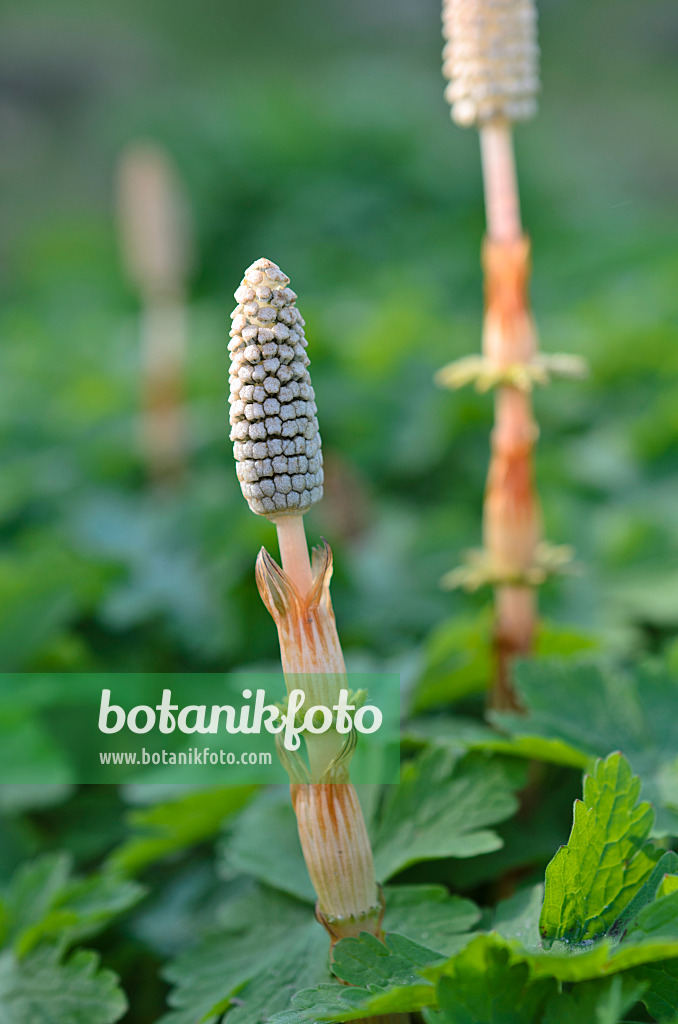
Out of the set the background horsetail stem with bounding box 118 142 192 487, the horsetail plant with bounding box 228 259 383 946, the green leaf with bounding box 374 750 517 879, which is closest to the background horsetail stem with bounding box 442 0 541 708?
the green leaf with bounding box 374 750 517 879

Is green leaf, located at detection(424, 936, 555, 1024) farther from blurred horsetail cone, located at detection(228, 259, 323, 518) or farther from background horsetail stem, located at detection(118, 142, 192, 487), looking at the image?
background horsetail stem, located at detection(118, 142, 192, 487)

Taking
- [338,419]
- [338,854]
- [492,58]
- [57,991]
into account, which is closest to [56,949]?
[57,991]

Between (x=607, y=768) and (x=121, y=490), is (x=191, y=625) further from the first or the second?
(x=607, y=768)

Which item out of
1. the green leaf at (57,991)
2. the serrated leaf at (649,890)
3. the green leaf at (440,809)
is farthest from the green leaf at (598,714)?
the green leaf at (57,991)

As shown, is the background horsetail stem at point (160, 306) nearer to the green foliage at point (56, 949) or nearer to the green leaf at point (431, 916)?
the green foliage at point (56, 949)

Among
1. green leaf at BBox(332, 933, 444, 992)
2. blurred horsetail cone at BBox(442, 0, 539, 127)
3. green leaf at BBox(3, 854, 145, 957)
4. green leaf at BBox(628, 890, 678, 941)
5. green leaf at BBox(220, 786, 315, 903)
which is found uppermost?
blurred horsetail cone at BBox(442, 0, 539, 127)

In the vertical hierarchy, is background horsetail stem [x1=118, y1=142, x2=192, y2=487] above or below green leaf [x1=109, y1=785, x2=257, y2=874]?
above

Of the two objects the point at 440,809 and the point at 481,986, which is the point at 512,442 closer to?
the point at 440,809
